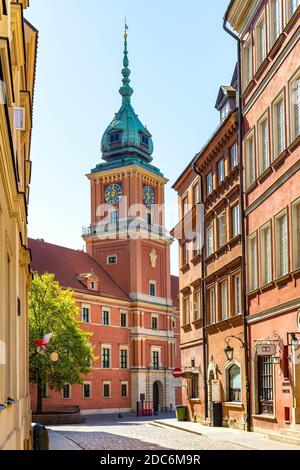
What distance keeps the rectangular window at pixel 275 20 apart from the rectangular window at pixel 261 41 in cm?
104

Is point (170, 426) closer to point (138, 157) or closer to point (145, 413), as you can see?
point (145, 413)

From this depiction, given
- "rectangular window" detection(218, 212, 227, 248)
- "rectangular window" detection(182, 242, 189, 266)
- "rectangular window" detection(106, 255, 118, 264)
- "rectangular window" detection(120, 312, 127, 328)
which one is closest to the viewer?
"rectangular window" detection(218, 212, 227, 248)

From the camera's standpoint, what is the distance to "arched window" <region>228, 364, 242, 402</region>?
29.2m

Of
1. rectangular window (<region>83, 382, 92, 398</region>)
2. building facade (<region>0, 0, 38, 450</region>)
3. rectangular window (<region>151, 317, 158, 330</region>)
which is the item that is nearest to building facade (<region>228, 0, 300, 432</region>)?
building facade (<region>0, 0, 38, 450</region>)

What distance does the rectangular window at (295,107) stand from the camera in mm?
22094

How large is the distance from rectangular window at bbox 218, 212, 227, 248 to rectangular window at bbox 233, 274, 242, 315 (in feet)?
7.49

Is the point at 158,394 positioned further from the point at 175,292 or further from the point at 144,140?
the point at 144,140

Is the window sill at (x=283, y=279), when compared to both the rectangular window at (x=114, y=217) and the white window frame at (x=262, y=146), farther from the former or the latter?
the rectangular window at (x=114, y=217)

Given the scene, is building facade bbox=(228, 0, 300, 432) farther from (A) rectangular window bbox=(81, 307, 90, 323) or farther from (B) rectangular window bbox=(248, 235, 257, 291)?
(A) rectangular window bbox=(81, 307, 90, 323)

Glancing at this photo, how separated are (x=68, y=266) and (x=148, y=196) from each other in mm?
13819

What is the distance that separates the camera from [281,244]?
2375 cm

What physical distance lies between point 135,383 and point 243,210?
147 feet

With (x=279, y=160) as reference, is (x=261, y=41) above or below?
above

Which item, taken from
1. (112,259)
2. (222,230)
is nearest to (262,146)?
(222,230)
